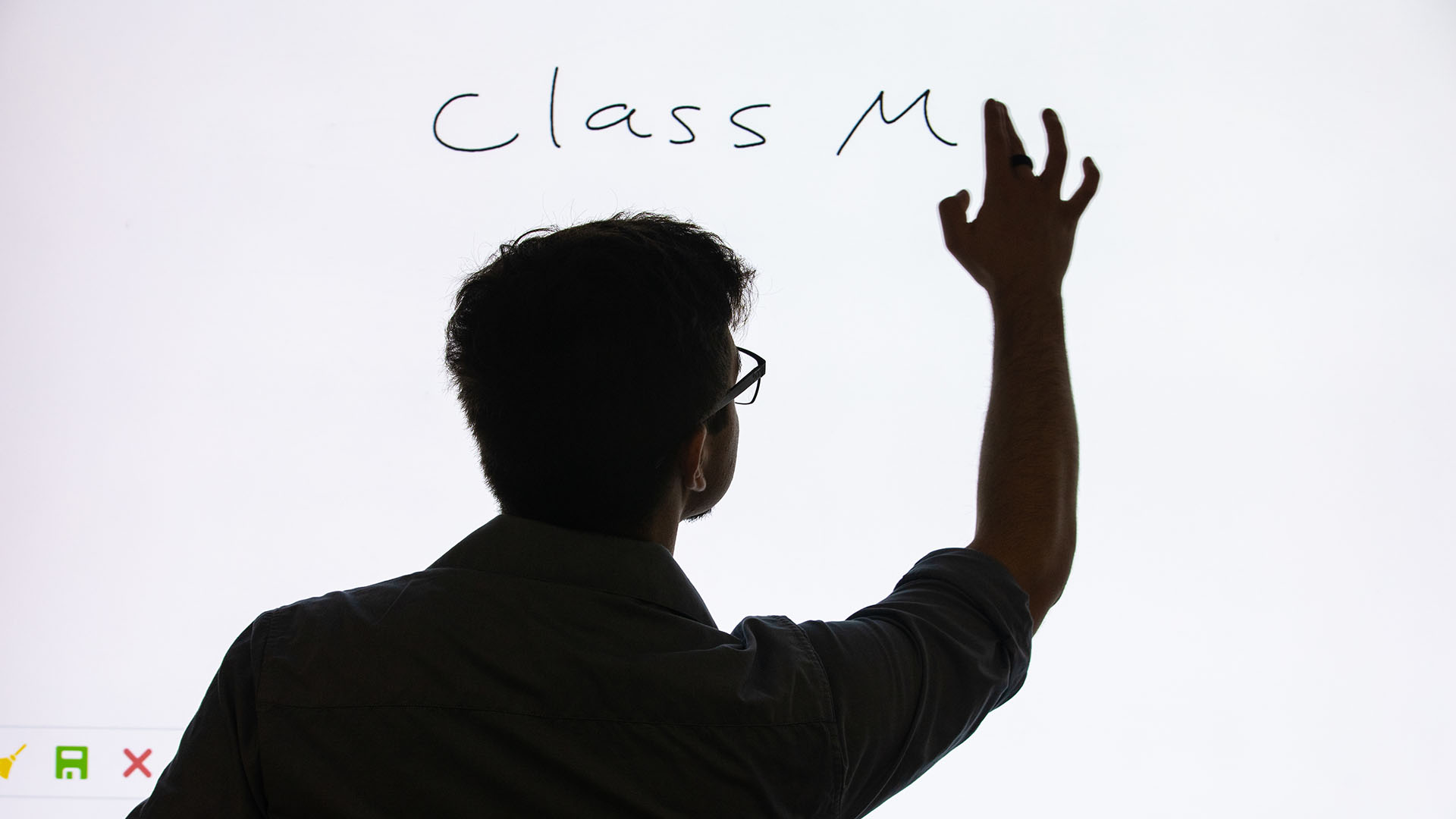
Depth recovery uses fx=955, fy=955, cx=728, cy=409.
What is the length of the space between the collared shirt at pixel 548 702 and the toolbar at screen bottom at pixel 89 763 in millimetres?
480

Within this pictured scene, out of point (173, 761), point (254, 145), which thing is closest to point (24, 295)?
point (254, 145)

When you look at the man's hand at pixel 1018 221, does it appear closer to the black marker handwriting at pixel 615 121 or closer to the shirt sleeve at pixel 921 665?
the shirt sleeve at pixel 921 665

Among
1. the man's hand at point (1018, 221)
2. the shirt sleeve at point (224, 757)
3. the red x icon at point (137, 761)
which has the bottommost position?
the red x icon at point (137, 761)

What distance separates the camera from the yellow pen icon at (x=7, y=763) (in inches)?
35.2

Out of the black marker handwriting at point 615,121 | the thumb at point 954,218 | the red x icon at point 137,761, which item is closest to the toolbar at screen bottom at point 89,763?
the red x icon at point 137,761

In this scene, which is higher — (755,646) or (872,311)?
(872,311)

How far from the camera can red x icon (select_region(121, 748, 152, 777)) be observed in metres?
0.88

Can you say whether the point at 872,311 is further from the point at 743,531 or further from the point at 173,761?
the point at 173,761

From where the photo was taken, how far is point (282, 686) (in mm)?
479

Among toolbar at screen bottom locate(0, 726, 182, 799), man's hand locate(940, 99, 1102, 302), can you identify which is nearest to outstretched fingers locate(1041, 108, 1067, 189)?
man's hand locate(940, 99, 1102, 302)

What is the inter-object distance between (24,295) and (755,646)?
2.77 ft

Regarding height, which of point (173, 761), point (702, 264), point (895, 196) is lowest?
point (173, 761)

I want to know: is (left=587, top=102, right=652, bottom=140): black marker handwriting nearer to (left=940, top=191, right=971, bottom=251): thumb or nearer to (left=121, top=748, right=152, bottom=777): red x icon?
(left=940, top=191, right=971, bottom=251): thumb

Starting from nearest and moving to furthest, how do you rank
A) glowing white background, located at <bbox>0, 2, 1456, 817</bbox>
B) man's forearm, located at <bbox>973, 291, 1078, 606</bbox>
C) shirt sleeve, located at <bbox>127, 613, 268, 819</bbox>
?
shirt sleeve, located at <bbox>127, 613, 268, 819</bbox> < man's forearm, located at <bbox>973, 291, 1078, 606</bbox> < glowing white background, located at <bbox>0, 2, 1456, 817</bbox>
